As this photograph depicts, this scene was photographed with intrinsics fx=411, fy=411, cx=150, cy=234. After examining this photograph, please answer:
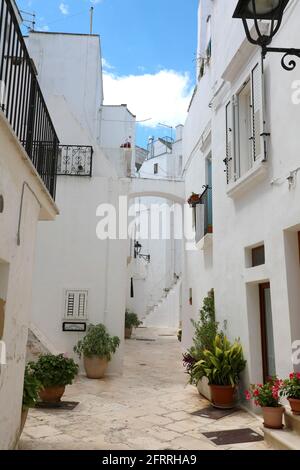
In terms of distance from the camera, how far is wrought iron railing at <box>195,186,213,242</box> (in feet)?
33.6

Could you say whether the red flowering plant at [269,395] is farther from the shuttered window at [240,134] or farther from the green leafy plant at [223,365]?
the shuttered window at [240,134]

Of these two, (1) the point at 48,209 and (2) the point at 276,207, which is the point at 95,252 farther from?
(2) the point at 276,207

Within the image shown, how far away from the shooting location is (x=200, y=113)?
479 inches

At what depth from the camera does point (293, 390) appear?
5.12m

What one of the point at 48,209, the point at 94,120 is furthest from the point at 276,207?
the point at 94,120

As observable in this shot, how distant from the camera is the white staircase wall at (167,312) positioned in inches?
976

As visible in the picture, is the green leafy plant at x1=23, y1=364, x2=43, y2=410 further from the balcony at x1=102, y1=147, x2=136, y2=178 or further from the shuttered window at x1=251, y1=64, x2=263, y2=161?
the balcony at x1=102, y1=147, x2=136, y2=178

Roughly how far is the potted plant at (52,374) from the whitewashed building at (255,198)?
10.1ft

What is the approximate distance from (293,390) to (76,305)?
21.4ft

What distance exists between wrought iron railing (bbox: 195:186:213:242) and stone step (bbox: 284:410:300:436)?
5.23 meters

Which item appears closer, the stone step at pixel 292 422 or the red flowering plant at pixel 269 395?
the stone step at pixel 292 422

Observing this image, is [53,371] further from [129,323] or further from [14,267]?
[129,323]

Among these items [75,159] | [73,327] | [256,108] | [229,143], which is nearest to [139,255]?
[75,159]

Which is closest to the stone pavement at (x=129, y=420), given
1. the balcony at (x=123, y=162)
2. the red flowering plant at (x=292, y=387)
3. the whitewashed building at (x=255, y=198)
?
the red flowering plant at (x=292, y=387)
